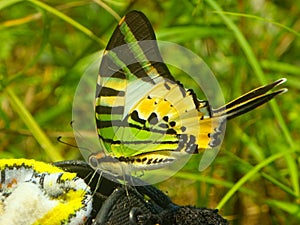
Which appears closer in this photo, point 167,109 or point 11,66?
point 167,109

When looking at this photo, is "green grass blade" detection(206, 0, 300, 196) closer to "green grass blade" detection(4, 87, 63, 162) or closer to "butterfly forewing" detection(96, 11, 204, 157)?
"butterfly forewing" detection(96, 11, 204, 157)

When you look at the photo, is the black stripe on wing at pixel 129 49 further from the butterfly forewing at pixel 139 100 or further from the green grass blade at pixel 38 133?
the green grass blade at pixel 38 133

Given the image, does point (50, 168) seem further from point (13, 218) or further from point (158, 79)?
point (158, 79)

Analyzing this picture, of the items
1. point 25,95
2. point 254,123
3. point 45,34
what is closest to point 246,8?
point 254,123

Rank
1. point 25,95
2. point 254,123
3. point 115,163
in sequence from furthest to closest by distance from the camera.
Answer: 1. point 25,95
2. point 254,123
3. point 115,163

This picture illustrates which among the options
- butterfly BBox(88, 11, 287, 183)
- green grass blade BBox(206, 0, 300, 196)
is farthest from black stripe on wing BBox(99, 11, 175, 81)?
green grass blade BBox(206, 0, 300, 196)

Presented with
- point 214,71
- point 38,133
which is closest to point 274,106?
point 214,71
